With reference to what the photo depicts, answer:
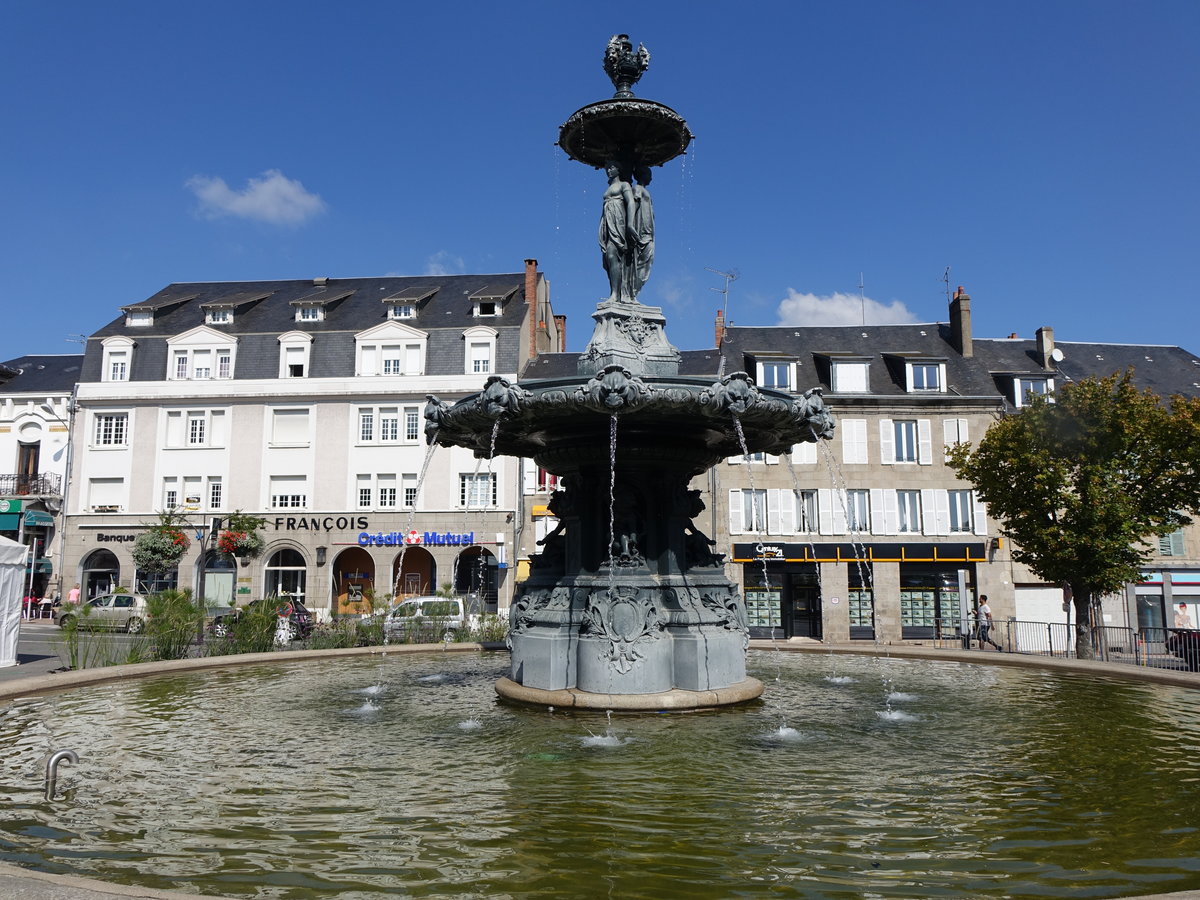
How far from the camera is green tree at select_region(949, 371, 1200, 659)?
64.0 feet

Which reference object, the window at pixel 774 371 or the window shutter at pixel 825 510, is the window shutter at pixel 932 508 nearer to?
the window shutter at pixel 825 510

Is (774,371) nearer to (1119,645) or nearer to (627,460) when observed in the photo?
(1119,645)

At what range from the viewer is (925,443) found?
36.2 meters

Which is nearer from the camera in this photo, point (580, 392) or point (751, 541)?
point (580, 392)

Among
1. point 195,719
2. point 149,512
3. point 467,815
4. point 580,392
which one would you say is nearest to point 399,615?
Answer: point 195,719

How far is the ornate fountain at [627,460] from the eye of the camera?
9.16 meters

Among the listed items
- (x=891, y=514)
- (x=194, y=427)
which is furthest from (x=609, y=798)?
(x=194, y=427)

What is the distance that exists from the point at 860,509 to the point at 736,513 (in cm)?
515

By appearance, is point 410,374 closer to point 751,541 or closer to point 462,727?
point 751,541

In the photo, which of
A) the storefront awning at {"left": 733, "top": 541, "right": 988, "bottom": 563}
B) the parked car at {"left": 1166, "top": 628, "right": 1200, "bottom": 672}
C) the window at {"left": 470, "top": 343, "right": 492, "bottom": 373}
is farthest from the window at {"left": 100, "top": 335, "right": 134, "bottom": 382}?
the parked car at {"left": 1166, "top": 628, "right": 1200, "bottom": 672}

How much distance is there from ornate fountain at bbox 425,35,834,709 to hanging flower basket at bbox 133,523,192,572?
33.6 metres

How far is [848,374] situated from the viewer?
3762 cm

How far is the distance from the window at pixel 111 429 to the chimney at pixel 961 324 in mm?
41073

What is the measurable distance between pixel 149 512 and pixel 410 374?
48.2 feet
